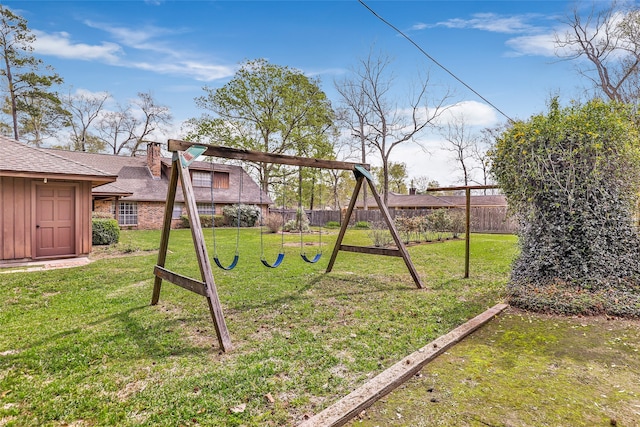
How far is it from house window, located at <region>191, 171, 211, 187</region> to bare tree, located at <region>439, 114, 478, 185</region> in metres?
19.1

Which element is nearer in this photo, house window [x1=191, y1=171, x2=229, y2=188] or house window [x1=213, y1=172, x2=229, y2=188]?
house window [x1=191, y1=171, x2=229, y2=188]

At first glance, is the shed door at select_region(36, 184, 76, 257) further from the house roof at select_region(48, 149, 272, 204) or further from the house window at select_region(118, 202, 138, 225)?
the house window at select_region(118, 202, 138, 225)

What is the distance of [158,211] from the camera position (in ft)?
64.8

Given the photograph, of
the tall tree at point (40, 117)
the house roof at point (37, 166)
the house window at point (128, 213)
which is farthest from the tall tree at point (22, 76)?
the house roof at point (37, 166)

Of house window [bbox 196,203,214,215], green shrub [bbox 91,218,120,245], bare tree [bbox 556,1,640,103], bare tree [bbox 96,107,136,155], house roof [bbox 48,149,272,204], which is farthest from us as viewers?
bare tree [bbox 96,107,136,155]

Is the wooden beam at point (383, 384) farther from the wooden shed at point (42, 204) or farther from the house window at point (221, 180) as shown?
the house window at point (221, 180)

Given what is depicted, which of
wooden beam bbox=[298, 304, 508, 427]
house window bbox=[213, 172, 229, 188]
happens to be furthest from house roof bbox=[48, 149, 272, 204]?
wooden beam bbox=[298, 304, 508, 427]

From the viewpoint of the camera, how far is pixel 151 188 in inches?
790

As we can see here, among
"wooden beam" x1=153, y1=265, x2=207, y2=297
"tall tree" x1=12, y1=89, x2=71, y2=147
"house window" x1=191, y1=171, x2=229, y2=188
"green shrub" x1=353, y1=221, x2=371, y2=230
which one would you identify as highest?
"tall tree" x1=12, y1=89, x2=71, y2=147

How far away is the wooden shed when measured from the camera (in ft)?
25.2

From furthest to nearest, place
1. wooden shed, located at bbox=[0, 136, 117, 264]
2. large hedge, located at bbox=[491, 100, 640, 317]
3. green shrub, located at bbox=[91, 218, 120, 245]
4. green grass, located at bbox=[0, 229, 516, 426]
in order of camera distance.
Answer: green shrub, located at bbox=[91, 218, 120, 245] < wooden shed, located at bbox=[0, 136, 117, 264] < large hedge, located at bbox=[491, 100, 640, 317] < green grass, located at bbox=[0, 229, 516, 426]

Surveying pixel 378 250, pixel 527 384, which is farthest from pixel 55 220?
pixel 527 384

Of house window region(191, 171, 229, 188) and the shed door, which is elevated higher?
house window region(191, 171, 229, 188)

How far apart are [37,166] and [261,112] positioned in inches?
753
